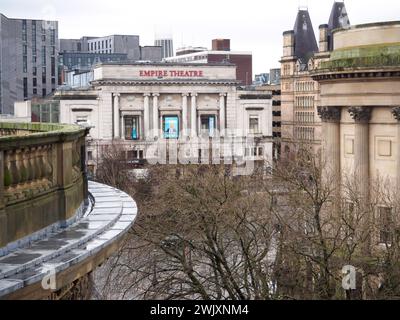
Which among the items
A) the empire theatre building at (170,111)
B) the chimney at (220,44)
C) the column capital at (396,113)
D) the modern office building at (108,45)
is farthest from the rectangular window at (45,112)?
the column capital at (396,113)

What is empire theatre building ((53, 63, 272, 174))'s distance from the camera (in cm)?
8675

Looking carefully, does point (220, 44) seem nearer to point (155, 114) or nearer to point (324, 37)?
point (324, 37)

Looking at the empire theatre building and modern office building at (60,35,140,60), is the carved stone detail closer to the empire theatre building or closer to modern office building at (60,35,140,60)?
the empire theatre building

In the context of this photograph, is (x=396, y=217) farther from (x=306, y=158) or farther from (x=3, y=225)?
(x=3, y=225)

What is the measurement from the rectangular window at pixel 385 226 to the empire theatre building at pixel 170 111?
191 ft

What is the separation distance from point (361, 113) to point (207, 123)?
5966 centimetres

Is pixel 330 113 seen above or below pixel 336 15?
below

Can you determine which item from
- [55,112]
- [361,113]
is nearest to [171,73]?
[55,112]

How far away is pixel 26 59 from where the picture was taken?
112m

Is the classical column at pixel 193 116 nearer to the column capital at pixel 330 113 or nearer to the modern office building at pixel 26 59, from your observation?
the modern office building at pixel 26 59

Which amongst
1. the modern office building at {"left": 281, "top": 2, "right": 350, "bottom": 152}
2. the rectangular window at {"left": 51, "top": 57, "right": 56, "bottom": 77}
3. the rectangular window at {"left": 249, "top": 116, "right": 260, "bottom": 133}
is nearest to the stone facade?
the rectangular window at {"left": 249, "top": 116, "right": 260, "bottom": 133}

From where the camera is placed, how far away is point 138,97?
8950cm
